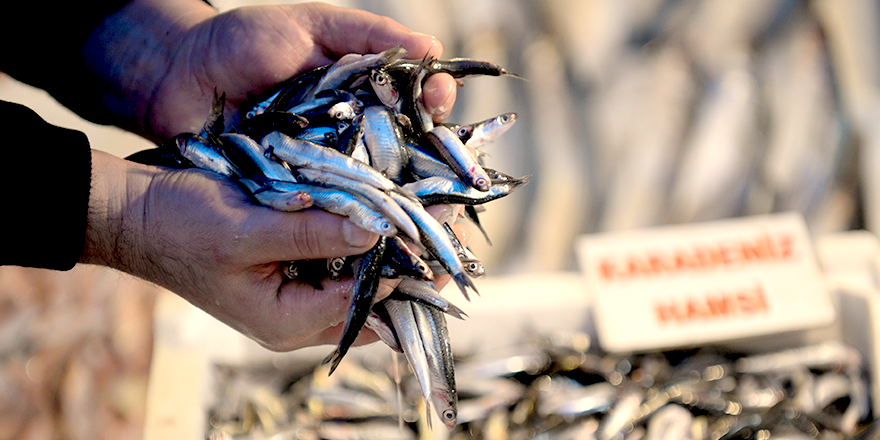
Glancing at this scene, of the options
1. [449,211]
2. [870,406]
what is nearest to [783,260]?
[870,406]

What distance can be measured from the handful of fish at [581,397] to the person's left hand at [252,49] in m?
0.98

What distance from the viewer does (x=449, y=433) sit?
198 centimetres

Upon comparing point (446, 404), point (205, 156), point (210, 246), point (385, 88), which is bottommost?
point (446, 404)

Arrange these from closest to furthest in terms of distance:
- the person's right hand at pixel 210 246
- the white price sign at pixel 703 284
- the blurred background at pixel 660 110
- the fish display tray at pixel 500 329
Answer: the person's right hand at pixel 210 246, the fish display tray at pixel 500 329, the white price sign at pixel 703 284, the blurred background at pixel 660 110

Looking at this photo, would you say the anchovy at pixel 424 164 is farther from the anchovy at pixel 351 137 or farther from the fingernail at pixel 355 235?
the fingernail at pixel 355 235

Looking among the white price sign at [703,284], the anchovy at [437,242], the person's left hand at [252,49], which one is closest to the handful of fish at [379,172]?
the anchovy at [437,242]

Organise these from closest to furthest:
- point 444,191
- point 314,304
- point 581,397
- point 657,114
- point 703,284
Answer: point 444,191
point 314,304
point 581,397
point 703,284
point 657,114

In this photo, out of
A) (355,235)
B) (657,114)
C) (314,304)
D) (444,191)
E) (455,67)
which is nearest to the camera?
(355,235)

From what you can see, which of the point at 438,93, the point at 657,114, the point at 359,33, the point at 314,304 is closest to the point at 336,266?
the point at 314,304

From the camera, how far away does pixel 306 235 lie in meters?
1.07

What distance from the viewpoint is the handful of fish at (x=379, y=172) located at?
105 centimetres

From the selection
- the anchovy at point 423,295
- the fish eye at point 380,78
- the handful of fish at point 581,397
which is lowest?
the handful of fish at point 581,397

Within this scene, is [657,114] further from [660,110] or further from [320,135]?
[320,135]

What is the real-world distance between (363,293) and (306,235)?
15cm
